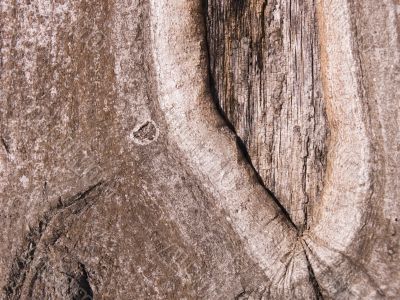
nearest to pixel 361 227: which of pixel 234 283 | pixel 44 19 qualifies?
pixel 234 283

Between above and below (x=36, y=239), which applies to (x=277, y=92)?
above

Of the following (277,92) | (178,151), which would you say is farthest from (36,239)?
(277,92)

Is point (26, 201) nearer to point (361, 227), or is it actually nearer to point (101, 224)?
point (101, 224)

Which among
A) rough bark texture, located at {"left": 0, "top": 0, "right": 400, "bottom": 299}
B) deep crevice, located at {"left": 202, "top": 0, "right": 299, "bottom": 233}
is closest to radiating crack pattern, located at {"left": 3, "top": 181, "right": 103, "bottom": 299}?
rough bark texture, located at {"left": 0, "top": 0, "right": 400, "bottom": 299}

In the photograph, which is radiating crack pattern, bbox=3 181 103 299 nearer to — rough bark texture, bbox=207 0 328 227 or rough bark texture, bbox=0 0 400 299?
rough bark texture, bbox=0 0 400 299

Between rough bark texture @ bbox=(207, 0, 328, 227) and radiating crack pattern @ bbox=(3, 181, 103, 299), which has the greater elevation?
rough bark texture @ bbox=(207, 0, 328, 227)

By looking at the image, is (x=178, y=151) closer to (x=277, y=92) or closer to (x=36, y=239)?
(x=277, y=92)

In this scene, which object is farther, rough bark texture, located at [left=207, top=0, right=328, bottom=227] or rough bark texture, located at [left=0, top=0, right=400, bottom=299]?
rough bark texture, located at [left=207, top=0, right=328, bottom=227]

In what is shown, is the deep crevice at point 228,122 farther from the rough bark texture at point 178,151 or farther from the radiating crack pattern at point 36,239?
the radiating crack pattern at point 36,239
